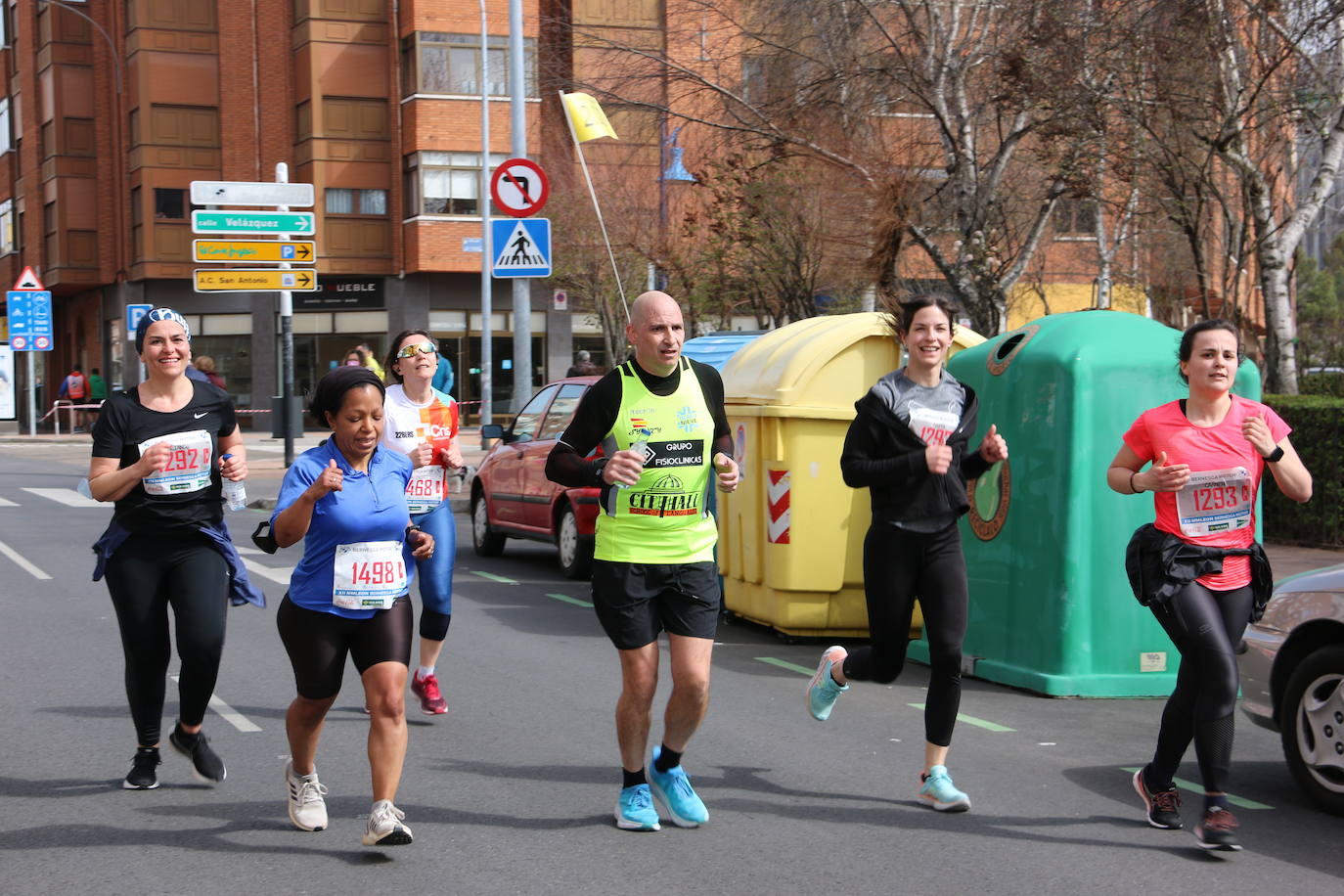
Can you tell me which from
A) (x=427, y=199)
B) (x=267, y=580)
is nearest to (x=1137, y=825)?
(x=267, y=580)

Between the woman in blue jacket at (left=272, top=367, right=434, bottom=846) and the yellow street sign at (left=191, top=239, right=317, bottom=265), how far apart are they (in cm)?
1840

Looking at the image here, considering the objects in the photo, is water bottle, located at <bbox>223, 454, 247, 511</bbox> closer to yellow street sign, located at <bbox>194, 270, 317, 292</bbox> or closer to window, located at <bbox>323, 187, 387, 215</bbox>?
yellow street sign, located at <bbox>194, 270, 317, 292</bbox>

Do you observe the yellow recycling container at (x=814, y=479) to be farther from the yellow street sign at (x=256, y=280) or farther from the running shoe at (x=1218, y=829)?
the yellow street sign at (x=256, y=280)

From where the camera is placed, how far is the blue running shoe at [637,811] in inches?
214

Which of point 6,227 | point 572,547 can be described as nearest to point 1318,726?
point 572,547

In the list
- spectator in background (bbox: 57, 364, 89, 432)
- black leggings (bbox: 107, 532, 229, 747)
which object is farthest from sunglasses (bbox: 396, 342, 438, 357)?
spectator in background (bbox: 57, 364, 89, 432)

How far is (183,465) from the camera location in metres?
5.75

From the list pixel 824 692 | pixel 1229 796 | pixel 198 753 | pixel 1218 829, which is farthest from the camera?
pixel 824 692

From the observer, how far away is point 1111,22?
14828 millimetres

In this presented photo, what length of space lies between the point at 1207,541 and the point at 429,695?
3.70m

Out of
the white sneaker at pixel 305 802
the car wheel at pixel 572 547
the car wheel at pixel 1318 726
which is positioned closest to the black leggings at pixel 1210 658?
the car wheel at pixel 1318 726

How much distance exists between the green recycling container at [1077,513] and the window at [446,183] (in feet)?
110

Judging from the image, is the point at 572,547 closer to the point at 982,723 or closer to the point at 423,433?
the point at 423,433

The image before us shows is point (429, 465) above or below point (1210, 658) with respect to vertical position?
above
